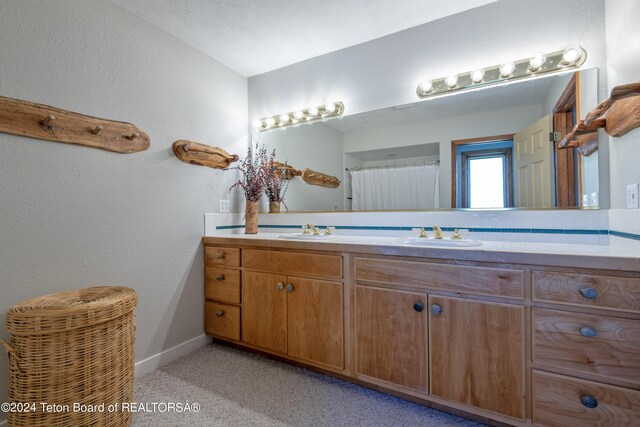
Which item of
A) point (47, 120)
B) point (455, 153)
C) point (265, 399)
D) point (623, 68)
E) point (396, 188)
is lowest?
point (265, 399)

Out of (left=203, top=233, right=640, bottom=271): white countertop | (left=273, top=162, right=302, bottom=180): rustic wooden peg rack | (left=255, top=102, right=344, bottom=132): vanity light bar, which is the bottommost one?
(left=203, top=233, right=640, bottom=271): white countertop

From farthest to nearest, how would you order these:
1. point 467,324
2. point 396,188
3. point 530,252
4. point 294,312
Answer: point 396,188
point 294,312
point 467,324
point 530,252

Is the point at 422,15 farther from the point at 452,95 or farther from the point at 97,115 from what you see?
the point at 97,115

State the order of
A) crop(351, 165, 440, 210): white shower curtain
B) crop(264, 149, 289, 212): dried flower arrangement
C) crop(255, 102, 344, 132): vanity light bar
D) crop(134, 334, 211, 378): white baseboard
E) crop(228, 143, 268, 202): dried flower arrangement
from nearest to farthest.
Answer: crop(134, 334, 211, 378): white baseboard → crop(351, 165, 440, 210): white shower curtain → crop(255, 102, 344, 132): vanity light bar → crop(228, 143, 268, 202): dried flower arrangement → crop(264, 149, 289, 212): dried flower arrangement

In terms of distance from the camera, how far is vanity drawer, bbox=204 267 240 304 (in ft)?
6.68


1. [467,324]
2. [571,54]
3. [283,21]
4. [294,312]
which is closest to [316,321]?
[294,312]

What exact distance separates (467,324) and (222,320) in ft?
5.32

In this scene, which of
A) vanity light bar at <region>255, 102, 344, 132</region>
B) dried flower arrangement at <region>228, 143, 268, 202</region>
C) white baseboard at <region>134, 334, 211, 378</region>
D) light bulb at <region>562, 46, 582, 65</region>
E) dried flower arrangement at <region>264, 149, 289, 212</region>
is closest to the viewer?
light bulb at <region>562, 46, 582, 65</region>

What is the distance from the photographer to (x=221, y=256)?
2119 mm

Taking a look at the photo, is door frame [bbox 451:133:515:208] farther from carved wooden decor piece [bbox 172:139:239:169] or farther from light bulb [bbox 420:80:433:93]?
carved wooden decor piece [bbox 172:139:239:169]

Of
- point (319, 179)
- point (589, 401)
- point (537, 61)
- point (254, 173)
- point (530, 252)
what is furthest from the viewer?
point (254, 173)

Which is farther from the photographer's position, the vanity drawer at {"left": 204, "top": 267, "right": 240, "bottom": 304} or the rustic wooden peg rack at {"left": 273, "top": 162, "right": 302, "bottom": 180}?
the rustic wooden peg rack at {"left": 273, "top": 162, "right": 302, "bottom": 180}

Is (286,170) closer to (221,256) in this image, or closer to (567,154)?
(221,256)

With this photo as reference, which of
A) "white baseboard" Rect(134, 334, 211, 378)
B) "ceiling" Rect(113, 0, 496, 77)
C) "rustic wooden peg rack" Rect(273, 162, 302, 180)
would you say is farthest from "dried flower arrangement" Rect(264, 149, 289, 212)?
"white baseboard" Rect(134, 334, 211, 378)
